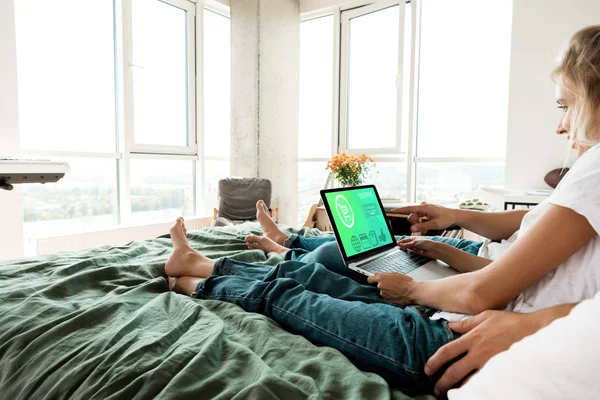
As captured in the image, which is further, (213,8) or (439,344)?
(213,8)

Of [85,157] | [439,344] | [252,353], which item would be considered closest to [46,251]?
[85,157]

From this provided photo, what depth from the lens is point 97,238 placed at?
3.35 m

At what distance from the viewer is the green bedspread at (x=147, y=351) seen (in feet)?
2.23

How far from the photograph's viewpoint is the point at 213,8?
4.49m

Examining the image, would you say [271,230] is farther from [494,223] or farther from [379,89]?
[379,89]

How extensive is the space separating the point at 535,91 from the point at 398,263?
2.58 metres

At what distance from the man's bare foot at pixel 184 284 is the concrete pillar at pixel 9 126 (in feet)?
7.37

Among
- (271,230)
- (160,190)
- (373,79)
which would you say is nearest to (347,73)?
(373,79)

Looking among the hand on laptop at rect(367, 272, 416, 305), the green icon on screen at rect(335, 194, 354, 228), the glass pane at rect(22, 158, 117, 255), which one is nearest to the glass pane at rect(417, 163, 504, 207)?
the green icon on screen at rect(335, 194, 354, 228)

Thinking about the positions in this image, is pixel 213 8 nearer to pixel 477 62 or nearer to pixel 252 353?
pixel 477 62

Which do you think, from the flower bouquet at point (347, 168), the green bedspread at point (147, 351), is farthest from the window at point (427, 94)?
the green bedspread at point (147, 351)

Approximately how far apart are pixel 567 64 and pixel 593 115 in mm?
133

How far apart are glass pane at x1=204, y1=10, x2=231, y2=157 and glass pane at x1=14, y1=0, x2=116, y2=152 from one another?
3.50ft

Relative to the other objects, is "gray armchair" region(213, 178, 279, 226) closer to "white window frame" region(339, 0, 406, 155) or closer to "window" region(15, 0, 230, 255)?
"window" region(15, 0, 230, 255)
